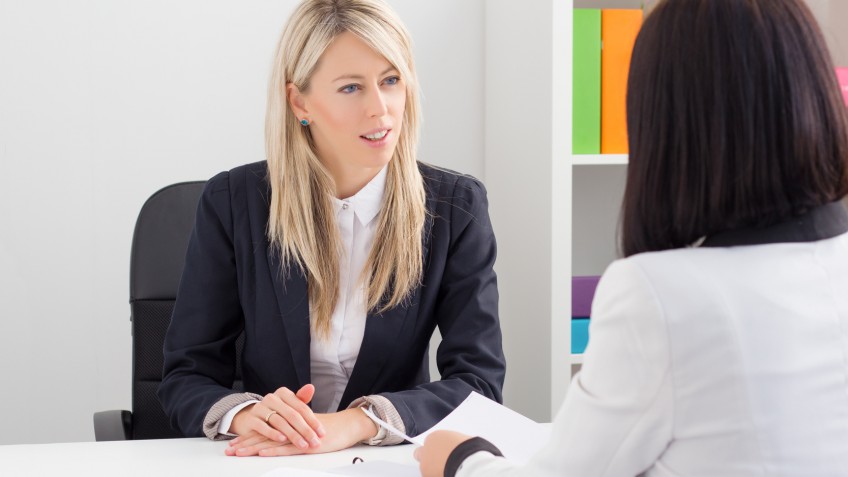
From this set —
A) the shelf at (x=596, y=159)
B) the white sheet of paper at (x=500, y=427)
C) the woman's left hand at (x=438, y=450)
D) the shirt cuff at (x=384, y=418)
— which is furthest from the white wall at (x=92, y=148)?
the woman's left hand at (x=438, y=450)

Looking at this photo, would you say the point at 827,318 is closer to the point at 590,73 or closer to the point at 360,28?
the point at 360,28

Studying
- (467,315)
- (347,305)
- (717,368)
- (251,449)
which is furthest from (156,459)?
(717,368)

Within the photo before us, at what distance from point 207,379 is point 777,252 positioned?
3.44 feet

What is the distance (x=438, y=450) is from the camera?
1.00 meters

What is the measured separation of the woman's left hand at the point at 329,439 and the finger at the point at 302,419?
0.6 inches

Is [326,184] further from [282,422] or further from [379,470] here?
[379,470]

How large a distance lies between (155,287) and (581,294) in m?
0.97

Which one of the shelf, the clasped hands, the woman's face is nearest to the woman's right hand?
the clasped hands

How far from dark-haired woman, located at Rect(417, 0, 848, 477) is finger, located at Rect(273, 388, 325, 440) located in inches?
21.5

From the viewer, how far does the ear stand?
1606 mm

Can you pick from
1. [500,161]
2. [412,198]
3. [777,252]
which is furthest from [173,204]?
[777,252]

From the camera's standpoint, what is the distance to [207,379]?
1.52 m

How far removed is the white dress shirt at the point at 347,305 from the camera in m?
1.58

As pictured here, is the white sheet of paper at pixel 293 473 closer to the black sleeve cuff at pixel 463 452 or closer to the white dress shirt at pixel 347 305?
the black sleeve cuff at pixel 463 452
